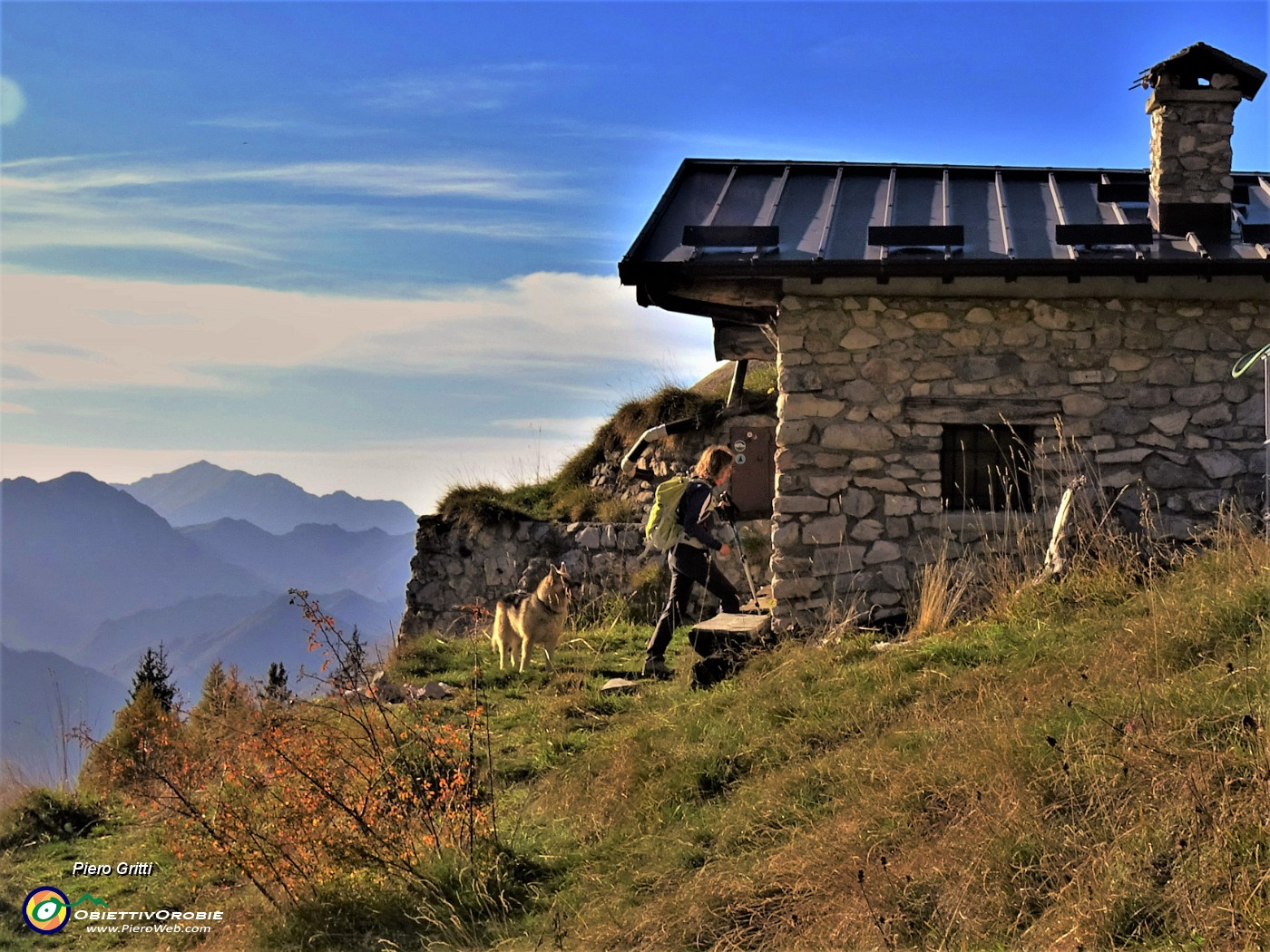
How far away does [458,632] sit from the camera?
47.8ft

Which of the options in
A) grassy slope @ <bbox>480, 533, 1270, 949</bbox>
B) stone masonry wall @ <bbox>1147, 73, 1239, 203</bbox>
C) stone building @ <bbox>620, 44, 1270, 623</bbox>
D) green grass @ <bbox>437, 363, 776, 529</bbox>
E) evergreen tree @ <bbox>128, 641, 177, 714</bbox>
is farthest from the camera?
green grass @ <bbox>437, 363, 776, 529</bbox>

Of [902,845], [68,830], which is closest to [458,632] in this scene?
[68,830]

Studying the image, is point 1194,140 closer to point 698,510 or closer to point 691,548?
point 698,510

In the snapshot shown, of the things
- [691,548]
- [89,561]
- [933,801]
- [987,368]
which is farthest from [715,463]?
[89,561]

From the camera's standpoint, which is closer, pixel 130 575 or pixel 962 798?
pixel 962 798

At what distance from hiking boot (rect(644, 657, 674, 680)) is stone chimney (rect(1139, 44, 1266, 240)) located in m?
5.91

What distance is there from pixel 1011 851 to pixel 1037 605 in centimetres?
380

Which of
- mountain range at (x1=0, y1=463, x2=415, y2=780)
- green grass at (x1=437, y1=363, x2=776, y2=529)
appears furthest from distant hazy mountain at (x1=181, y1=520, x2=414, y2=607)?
green grass at (x1=437, y1=363, x2=776, y2=529)

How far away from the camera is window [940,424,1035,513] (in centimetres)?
988

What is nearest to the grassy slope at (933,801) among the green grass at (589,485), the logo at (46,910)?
the logo at (46,910)

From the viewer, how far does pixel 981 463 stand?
9.93m

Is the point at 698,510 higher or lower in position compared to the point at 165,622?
higher

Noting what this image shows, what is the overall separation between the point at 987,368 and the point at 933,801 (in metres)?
5.47

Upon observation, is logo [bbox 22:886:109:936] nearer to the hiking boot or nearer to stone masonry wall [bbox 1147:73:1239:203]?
the hiking boot
